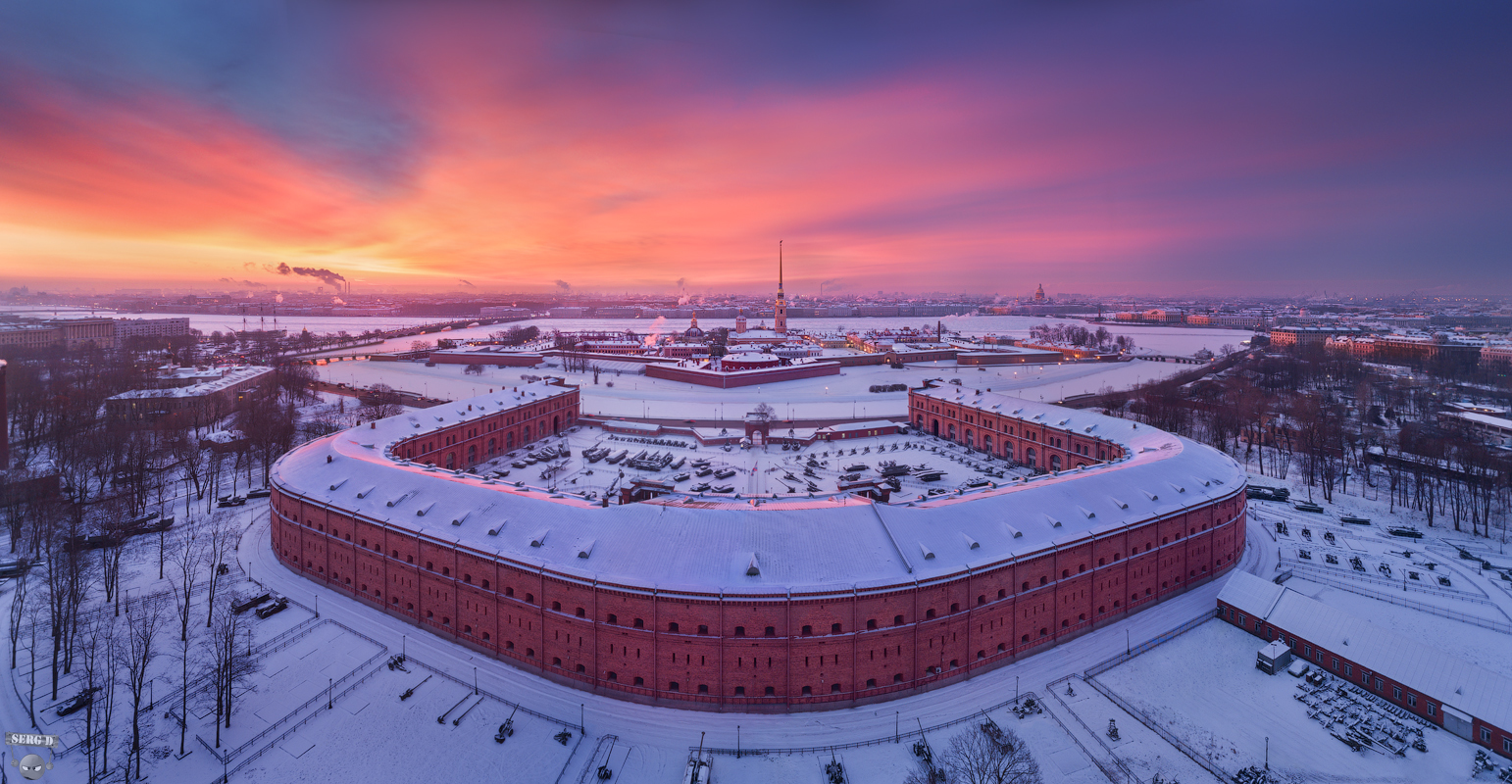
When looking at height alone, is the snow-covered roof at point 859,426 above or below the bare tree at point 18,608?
above

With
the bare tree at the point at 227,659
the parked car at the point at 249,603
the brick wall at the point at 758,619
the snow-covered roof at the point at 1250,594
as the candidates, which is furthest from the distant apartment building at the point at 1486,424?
the parked car at the point at 249,603

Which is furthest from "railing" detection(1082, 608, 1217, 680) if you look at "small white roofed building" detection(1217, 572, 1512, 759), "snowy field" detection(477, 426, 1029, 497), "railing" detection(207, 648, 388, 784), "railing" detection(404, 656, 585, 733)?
"railing" detection(207, 648, 388, 784)

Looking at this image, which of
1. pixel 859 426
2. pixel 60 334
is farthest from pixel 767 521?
pixel 60 334

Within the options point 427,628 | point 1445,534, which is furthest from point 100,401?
point 1445,534

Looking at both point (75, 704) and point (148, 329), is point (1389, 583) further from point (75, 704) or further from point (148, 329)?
point (148, 329)

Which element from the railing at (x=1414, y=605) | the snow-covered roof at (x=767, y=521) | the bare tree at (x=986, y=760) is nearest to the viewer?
the bare tree at (x=986, y=760)

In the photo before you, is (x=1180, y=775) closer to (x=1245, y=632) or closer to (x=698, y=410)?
(x=1245, y=632)

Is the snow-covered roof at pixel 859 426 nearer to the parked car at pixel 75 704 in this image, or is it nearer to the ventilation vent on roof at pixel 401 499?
the ventilation vent on roof at pixel 401 499
